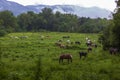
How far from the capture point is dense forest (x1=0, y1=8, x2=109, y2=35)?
11381 cm

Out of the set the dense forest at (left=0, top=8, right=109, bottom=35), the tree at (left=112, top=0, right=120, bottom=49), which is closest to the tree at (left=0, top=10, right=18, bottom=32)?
the dense forest at (left=0, top=8, right=109, bottom=35)

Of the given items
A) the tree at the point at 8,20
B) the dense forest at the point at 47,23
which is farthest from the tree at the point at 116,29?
the tree at the point at 8,20

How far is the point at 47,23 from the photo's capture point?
13162 centimetres

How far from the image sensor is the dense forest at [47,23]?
373 ft

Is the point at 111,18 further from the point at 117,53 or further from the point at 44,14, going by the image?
the point at 44,14

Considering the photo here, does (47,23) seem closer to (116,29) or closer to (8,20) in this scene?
(8,20)

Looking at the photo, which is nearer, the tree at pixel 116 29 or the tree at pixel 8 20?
the tree at pixel 116 29

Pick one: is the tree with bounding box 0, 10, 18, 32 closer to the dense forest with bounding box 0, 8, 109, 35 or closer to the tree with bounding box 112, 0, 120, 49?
the dense forest with bounding box 0, 8, 109, 35

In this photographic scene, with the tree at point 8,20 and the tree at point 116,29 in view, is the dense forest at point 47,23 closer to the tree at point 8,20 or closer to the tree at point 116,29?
the tree at point 8,20

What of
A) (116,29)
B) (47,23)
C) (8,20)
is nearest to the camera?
(116,29)

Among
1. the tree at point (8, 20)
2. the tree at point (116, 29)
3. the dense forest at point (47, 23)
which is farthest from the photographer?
the dense forest at point (47, 23)

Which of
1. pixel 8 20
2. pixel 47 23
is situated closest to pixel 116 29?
pixel 8 20

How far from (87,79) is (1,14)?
100218 mm

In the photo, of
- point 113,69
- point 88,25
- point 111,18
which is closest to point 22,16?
point 88,25
